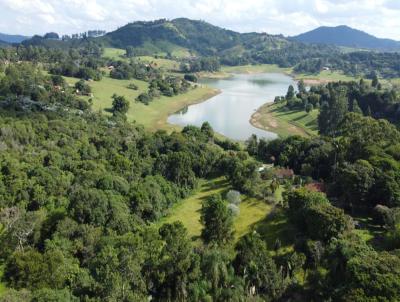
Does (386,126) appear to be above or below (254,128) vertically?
above

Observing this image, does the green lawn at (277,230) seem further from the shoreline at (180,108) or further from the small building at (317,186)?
the shoreline at (180,108)

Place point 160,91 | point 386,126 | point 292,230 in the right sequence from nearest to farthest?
1. point 292,230
2. point 386,126
3. point 160,91

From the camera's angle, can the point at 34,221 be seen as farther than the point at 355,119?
No

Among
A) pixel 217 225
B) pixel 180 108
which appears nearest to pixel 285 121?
pixel 180 108

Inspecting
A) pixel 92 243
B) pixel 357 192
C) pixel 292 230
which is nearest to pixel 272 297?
pixel 292 230

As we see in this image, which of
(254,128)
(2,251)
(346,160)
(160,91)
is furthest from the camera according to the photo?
(160,91)

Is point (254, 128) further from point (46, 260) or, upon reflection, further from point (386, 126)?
point (46, 260)

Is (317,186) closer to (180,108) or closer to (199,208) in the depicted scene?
(199,208)
